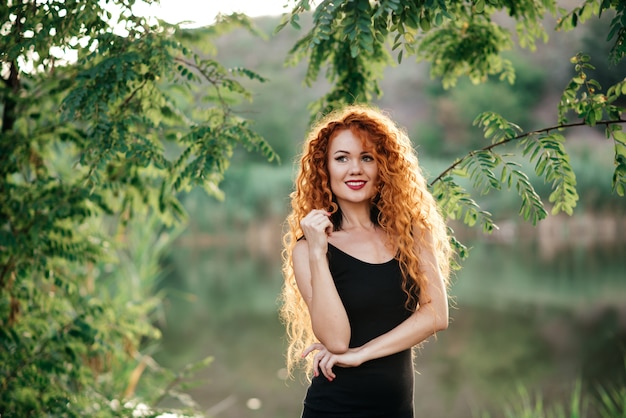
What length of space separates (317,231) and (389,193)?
0.36 m

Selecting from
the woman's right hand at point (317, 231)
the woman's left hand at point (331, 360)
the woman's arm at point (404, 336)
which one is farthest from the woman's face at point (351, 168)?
the woman's left hand at point (331, 360)

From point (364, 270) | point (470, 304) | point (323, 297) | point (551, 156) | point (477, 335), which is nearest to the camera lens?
point (323, 297)

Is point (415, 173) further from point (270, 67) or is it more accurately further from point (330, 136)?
point (270, 67)

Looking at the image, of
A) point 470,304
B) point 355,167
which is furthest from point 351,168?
point 470,304

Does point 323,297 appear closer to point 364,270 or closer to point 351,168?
point 364,270

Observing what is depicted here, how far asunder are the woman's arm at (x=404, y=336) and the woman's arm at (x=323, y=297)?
4cm

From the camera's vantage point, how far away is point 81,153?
290 cm

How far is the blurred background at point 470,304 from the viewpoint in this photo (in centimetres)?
779

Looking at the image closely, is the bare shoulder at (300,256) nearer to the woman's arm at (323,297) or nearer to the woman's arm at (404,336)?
the woman's arm at (323,297)

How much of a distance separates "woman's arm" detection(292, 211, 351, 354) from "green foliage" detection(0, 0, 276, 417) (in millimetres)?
854

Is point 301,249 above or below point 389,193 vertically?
below

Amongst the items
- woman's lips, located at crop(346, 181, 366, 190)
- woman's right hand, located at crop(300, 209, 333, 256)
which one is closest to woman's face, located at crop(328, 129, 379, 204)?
woman's lips, located at crop(346, 181, 366, 190)

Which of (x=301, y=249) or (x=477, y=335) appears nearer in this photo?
(x=301, y=249)

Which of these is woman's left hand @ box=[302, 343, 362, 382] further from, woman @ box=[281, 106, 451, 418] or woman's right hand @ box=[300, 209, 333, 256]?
woman's right hand @ box=[300, 209, 333, 256]
